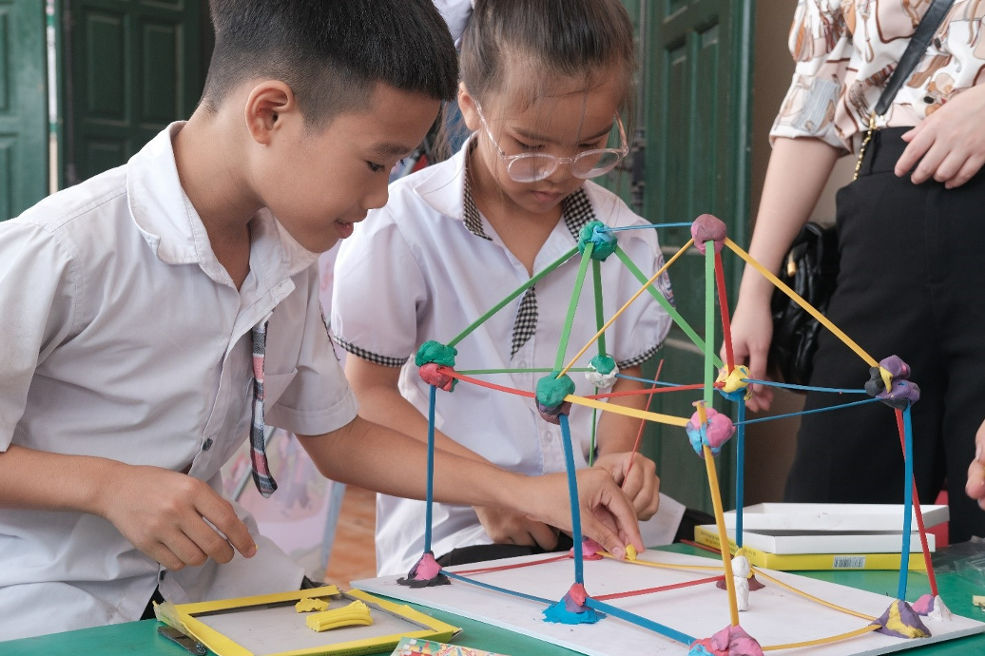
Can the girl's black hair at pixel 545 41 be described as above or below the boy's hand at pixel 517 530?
above

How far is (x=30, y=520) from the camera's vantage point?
3.02 feet

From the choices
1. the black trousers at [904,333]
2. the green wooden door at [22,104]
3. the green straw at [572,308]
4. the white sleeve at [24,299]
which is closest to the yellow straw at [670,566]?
the green straw at [572,308]

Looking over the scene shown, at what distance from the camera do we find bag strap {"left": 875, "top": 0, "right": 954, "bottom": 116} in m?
Result: 1.24

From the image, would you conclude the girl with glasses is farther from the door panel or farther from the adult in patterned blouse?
the door panel

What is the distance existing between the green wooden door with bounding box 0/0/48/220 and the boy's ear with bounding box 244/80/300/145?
3006 mm

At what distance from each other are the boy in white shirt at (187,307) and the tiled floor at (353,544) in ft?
6.64

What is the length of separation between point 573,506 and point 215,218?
0.49 metres

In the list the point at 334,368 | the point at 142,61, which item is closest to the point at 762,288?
the point at 334,368

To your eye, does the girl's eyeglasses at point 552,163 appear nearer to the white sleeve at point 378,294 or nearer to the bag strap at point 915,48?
the white sleeve at point 378,294

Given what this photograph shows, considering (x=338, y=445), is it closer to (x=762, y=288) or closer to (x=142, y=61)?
(x=762, y=288)

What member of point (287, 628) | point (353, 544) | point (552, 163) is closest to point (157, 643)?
point (287, 628)

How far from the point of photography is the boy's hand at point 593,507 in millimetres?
1006

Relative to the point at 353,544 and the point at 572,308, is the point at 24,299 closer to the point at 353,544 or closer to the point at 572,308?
the point at 572,308

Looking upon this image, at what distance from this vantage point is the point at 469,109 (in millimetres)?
1311
